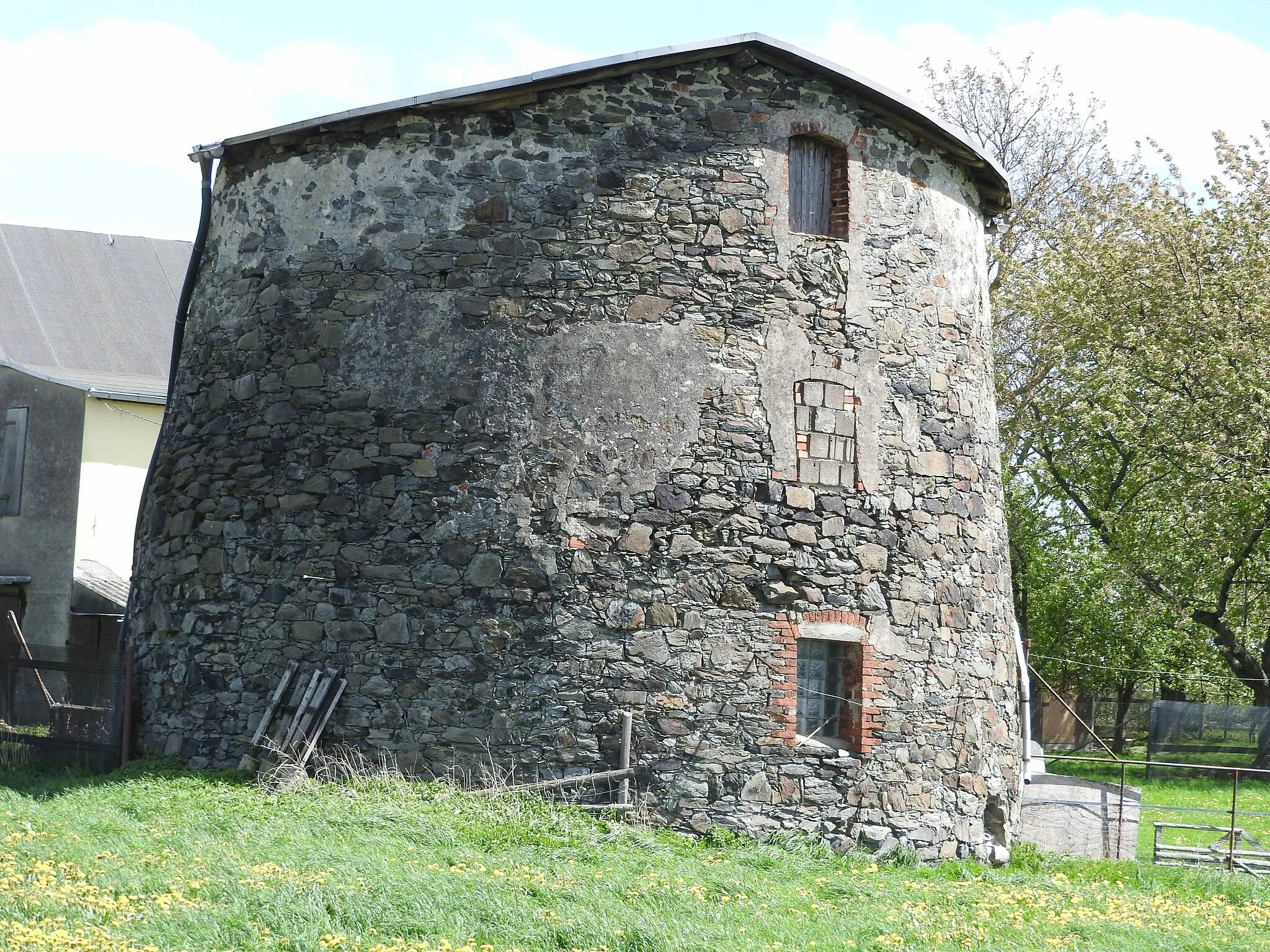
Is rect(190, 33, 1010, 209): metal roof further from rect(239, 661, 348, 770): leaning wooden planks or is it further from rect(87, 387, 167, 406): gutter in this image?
rect(87, 387, 167, 406): gutter

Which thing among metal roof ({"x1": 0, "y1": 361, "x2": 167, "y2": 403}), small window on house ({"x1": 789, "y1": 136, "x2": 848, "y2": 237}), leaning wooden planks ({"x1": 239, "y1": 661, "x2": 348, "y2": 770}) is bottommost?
leaning wooden planks ({"x1": 239, "y1": 661, "x2": 348, "y2": 770})

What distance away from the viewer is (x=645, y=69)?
1043 cm

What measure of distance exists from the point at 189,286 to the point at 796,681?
6600 mm

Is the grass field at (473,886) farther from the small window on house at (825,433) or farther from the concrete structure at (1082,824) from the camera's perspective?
the small window on house at (825,433)

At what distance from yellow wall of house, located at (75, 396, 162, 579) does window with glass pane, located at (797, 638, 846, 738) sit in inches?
398

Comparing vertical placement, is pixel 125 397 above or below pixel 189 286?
below

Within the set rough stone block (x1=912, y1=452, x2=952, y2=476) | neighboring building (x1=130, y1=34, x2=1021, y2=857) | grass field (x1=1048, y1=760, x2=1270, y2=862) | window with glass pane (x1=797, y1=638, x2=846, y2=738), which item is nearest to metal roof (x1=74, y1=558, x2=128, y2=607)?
neighboring building (x1=130, y1=34, x2=1021, y2=857)

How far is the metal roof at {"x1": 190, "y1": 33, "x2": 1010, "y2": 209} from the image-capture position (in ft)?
33.7

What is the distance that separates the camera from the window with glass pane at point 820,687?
1055 cm

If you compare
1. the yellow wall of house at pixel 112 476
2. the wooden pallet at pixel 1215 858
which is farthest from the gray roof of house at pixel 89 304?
the wooden pallet at pixel 1215 858

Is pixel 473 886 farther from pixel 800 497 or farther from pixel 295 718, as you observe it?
pixel 800 497

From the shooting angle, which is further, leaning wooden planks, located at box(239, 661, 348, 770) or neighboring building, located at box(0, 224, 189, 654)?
neighboring building, located at box(0, 224, 189, 654)

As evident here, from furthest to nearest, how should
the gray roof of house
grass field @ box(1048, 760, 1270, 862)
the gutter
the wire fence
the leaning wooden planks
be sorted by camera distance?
1. the gray roof of house
2. the gutter
3. grass field @ box(1048, 760, 1270, 862)
4. the wire fence
5. the leaning wooden planks

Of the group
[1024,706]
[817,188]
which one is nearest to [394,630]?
[817,188]
